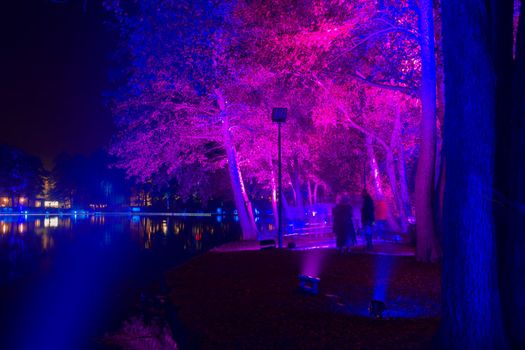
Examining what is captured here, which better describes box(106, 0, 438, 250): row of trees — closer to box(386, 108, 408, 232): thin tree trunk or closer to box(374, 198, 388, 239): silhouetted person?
box(386, 108, 408, 232): thin tree trunk

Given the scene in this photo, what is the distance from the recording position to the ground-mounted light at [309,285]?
34.9 ft

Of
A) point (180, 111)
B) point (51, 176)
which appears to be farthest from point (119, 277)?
point (51, 176)

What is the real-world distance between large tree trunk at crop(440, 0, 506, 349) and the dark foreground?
1010mm

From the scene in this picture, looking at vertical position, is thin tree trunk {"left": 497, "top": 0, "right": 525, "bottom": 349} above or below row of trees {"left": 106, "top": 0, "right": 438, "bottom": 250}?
below

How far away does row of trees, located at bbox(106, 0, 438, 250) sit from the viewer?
14.9 meters

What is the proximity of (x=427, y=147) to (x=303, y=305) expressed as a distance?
7.19 metres

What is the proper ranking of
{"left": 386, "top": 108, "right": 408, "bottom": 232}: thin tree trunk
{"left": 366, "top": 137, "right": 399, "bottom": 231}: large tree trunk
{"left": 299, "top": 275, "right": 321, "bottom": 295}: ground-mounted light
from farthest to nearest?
{"left": 366, "top": 137, "right": 399, "bottom": 231}: large tree trunk, {"left": 386, "top": 108, "right": 408, "bottom": 232}: thin tree trunk, {"left": 299, "top": 275, "right": 321, "bottom": 295}: ground-mounted light

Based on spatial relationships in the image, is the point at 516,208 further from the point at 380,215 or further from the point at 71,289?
the point at 380,215

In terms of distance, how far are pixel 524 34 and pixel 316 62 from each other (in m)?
9.91

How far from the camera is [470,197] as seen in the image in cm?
612

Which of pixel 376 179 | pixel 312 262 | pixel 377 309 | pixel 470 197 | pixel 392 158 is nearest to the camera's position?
pixel 470 197

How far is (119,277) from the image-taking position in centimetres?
1484

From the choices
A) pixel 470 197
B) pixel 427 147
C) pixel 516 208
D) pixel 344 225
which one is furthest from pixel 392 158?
pixel 470 197

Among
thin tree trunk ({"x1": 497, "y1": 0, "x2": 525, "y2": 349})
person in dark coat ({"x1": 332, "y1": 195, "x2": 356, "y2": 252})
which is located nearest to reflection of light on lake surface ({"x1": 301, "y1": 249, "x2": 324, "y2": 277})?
person in dark coat ({"x1": 332, "y1": 195, "x2": 356, "y2": 252})
